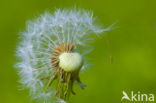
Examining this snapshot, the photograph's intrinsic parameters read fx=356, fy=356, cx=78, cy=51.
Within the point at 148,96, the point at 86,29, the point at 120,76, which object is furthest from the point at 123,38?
the point at 86,29

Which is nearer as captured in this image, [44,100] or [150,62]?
[44,100]

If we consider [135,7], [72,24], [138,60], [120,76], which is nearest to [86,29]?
[72,24]

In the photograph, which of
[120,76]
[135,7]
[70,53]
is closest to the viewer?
[70,53]

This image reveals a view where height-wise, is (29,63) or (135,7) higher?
(135,7)

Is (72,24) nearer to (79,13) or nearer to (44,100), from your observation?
(79,13)

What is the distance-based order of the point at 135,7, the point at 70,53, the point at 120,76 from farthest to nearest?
the point at 135,7, the point at 120,76, the point at 70,53

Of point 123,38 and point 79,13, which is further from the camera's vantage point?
point 123,38

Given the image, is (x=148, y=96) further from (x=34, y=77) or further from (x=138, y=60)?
(x=34, y=77)

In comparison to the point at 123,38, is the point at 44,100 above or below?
below

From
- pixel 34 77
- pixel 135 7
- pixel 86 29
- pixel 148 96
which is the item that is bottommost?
pixel 148 96
